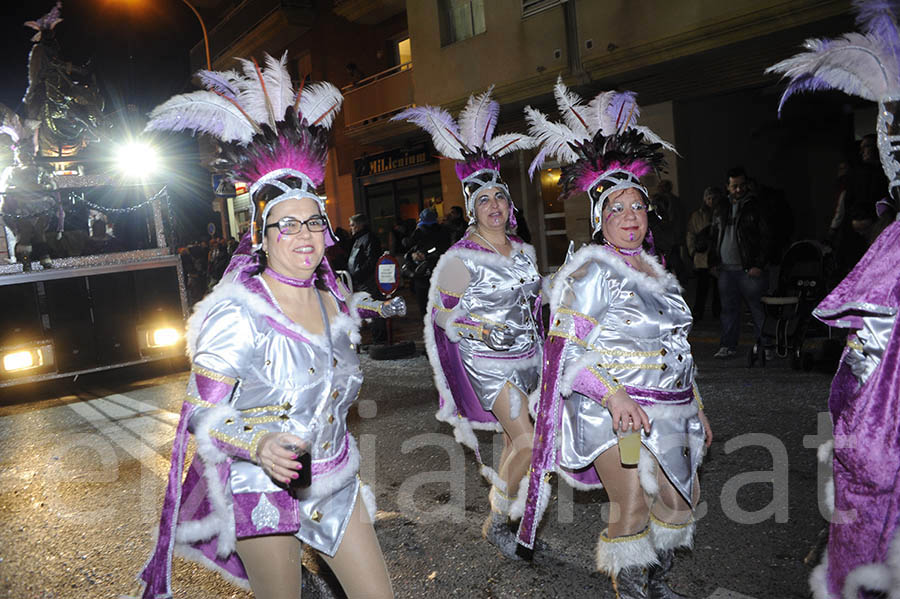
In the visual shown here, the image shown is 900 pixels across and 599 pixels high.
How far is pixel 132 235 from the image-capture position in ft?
32.1

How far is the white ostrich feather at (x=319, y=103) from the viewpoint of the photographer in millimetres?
2984

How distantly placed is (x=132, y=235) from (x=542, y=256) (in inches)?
365

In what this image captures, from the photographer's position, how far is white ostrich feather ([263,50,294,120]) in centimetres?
287

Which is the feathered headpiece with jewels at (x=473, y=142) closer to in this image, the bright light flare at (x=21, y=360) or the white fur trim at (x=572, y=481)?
the white fur trim at (x=572, y=481)

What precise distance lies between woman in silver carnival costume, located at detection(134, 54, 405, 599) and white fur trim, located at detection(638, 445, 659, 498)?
118 centimetres

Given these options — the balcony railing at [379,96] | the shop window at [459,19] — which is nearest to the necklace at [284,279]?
the shop window at [459,19]

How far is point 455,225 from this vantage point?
10.4m

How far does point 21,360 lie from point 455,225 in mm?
5893

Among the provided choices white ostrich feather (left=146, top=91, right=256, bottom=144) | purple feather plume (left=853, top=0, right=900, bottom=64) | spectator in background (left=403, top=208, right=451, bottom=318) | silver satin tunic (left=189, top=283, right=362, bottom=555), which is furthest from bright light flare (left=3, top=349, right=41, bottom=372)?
purple feather plume (left=853, top=0, right=900, bottom=64)

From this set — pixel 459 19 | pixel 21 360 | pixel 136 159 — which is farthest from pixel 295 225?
pixel 459 19

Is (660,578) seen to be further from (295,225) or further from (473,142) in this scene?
(473,142)

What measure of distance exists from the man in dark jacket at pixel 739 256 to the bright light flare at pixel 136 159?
7.36 m

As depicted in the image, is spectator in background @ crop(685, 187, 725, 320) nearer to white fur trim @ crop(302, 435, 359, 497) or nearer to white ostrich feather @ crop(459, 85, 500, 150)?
white ostrich feather @ crop(459, 85, 500, 150)

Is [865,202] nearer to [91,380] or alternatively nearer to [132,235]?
[132,235]
